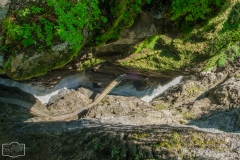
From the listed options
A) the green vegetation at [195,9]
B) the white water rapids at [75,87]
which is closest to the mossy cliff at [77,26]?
the green vegetation at [195,9]

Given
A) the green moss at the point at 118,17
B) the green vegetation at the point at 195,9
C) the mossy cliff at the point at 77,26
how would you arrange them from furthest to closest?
1. the green vegetation at the point at 195,9
2. the green moss at the point at 118,17
3. the mossy cliff at the point at 77,26

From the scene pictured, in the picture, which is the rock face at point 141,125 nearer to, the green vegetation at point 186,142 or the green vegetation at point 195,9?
the green vegetation at point 186,142

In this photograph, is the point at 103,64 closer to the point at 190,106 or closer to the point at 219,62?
the point at 190,106

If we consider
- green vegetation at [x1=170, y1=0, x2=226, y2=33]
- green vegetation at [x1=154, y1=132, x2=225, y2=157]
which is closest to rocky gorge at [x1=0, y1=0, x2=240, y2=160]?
green vegetation at [x1=154, y1=132, x2=225, y2=157]

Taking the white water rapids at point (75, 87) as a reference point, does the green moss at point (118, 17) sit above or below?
above

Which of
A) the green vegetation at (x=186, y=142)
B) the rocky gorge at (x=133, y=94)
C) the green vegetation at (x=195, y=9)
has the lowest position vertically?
the green vegetation at (x=186, y=142)

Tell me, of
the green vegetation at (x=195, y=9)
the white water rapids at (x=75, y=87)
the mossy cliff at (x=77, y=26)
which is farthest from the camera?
the white water rapids at (x=75, y=87)

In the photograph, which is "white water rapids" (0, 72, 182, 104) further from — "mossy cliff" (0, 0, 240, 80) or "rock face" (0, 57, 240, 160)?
"mossy cliff" (0, 0, 240, 80)

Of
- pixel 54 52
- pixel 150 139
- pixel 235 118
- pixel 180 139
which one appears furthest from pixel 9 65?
pixel 235 118

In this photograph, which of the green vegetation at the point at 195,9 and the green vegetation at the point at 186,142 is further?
the green vegetation at the point at 195,9
